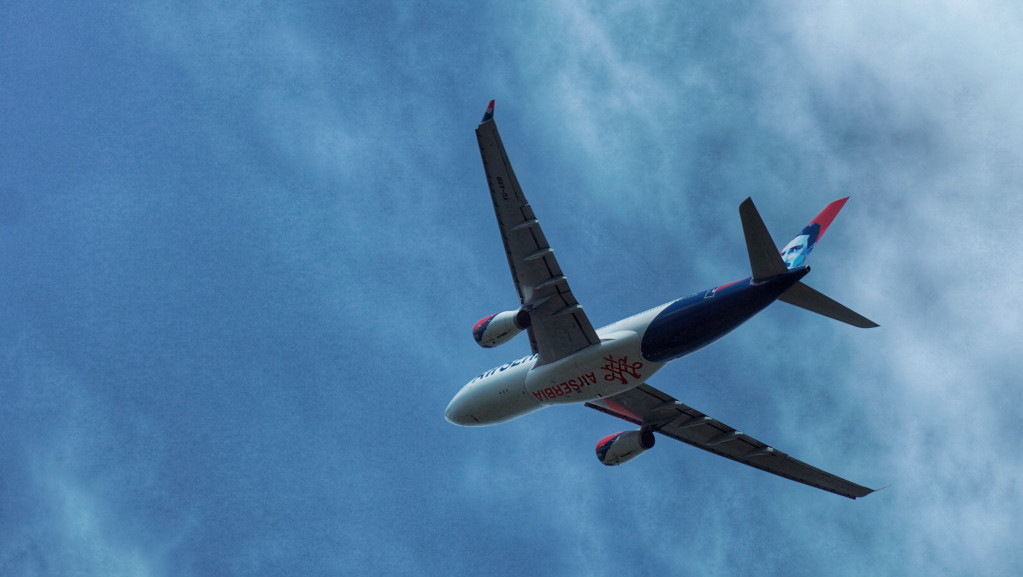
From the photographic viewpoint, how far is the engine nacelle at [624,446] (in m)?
46.6

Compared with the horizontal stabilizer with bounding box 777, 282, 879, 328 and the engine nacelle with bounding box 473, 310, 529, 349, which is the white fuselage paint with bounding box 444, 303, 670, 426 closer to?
the engine nacelle with bounding box 473, 310, 529, 349

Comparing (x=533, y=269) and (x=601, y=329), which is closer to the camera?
(x=533, y=269)

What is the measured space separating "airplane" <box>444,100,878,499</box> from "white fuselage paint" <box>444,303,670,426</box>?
0.14ft

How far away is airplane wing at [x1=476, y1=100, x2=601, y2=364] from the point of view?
1385 inches

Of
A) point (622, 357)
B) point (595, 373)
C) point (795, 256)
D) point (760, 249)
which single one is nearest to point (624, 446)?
point (595, 373)

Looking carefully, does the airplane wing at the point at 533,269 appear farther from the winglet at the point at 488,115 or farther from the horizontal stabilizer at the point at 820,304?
the horizontal stabilizer at the point at 820,304

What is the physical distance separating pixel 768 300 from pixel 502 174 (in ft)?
34.0

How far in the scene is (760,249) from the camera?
35812 mm

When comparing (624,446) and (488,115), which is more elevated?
(488,115)

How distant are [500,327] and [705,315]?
764 centimetres

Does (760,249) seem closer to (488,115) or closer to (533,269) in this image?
(533,269)

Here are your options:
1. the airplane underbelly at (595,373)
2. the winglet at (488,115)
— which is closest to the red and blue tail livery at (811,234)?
the airplane underbelly at (595,373)

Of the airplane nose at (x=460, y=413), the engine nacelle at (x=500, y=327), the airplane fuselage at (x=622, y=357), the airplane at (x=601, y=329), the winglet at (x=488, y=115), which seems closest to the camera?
the winglet at (x=488, y=115)

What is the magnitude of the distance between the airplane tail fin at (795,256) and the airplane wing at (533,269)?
6.97 metres
